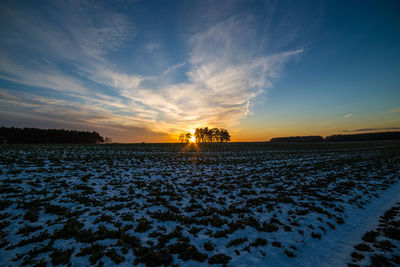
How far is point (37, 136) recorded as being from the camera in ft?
289

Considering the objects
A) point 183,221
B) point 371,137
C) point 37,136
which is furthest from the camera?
point 371,137

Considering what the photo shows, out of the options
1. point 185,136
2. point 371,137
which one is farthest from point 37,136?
point 371,137

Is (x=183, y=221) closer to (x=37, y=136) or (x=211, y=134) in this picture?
(x=37, y=136)

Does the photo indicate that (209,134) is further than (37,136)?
Yes

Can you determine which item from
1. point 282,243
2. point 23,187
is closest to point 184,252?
point 282,243

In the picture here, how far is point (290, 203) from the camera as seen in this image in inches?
378

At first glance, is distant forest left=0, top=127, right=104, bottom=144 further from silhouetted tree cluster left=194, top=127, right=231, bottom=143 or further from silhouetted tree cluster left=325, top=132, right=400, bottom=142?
silhouetted tree cluster left=325, top=132, right=400, bottom=142

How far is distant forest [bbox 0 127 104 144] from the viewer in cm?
8300

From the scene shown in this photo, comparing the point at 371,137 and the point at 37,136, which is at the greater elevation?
the point at 37,136

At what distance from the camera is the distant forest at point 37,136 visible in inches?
3268

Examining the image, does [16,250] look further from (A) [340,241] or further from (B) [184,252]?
(A) [340,241]

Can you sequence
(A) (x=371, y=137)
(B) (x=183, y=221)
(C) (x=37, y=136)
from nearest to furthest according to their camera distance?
(B) (x=183, y=221) < (C) (x=37, y=136) < (A) (x=371, y=137)

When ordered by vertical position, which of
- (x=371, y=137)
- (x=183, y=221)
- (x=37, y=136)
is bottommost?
(x=183, y=221)

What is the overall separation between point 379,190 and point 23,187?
27.5 meters
